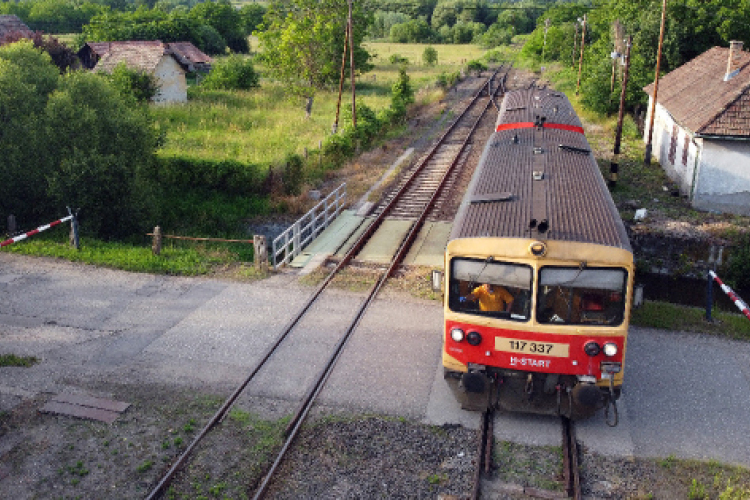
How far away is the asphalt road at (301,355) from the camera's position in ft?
29.6

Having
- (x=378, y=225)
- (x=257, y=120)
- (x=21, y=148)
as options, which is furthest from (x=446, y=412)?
(x=257, y=120)

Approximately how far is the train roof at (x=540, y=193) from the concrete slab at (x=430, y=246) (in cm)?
304

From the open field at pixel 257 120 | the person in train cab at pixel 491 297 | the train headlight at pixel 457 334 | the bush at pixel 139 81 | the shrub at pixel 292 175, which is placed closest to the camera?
the person in train cab at pixel 491 297

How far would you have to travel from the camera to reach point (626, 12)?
3600 cm

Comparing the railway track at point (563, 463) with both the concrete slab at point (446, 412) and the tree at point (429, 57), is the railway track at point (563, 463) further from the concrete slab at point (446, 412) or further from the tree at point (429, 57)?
the tree at point (429, 57)

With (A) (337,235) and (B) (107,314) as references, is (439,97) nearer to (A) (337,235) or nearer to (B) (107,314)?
(A) (337,235)

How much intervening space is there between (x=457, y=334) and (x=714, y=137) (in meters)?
13.4

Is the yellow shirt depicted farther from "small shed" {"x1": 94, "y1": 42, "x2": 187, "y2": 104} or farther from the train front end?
"small shed" {"x1": 94, "y1": 42, "x2": 187, "y2": 104}

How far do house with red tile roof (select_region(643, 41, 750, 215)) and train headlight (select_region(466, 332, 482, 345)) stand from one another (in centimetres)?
1322

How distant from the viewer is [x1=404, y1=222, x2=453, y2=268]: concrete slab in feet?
50.2

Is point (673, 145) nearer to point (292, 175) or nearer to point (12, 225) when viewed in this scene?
point (292, 175)

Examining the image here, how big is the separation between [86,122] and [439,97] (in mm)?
26285

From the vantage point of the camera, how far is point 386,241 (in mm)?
16750

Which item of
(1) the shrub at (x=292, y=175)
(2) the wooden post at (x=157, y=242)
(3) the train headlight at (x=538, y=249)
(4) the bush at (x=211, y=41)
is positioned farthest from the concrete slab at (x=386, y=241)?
(4) the bush at (x=211, y=41)
